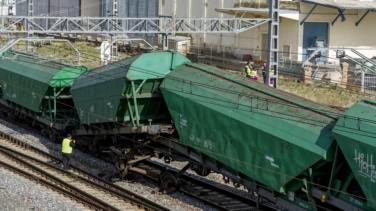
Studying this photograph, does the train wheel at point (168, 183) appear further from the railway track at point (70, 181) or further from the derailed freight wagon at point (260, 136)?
the derailed freight wagon at point (260, 136)

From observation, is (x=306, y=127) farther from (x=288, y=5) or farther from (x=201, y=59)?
Result: (x=201, y=59)

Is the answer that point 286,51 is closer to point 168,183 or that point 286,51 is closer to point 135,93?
point 168,183

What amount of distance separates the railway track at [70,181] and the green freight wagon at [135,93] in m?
1.95

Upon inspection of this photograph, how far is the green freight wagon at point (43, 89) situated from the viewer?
27.8 metres

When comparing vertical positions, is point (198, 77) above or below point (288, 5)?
below

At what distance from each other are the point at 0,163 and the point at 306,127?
13.5m

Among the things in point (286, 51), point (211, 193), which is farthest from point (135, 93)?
point (286, 51)

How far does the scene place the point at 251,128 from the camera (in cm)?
1658

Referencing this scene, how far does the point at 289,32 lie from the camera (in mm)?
45062

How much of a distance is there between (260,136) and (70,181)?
361 inches

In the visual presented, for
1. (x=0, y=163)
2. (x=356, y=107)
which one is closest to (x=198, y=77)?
(x=356, y=107)

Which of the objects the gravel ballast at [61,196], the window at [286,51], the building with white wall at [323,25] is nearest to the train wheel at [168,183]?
the gravel ballast at [61,196]

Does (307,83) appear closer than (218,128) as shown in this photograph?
No

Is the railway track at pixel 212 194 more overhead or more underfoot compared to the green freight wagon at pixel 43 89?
more underfoot
